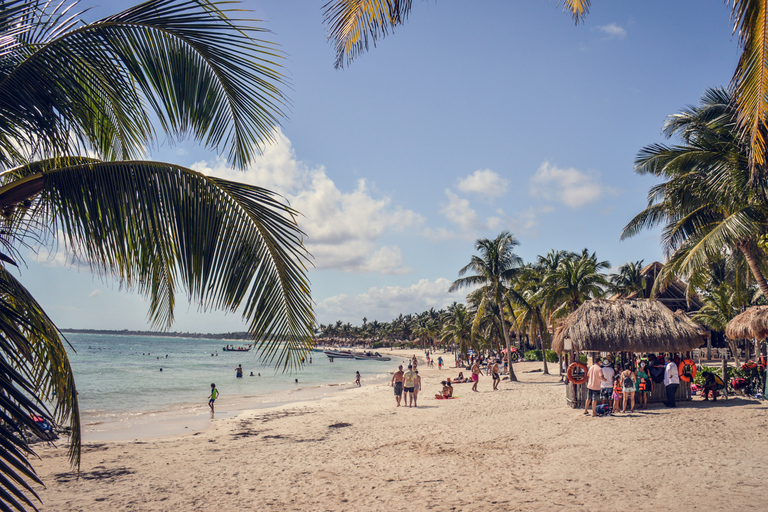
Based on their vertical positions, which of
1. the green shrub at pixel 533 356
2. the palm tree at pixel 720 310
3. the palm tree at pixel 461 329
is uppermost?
the palm tree at pixel 720 310

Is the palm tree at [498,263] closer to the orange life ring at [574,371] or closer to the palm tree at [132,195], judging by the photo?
the orange life ring at [574,371]

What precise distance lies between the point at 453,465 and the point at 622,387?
6721 millimetres

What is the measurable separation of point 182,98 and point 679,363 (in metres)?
15.4

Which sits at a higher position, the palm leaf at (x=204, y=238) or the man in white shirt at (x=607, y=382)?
the palm leaf at (x=204, y=238)

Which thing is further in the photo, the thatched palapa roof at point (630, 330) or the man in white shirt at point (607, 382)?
the thatched palapa roof at point (630, 330)

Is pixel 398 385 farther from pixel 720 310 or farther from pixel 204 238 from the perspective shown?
pixel 720 310

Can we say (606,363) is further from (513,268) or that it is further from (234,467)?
(513,268)

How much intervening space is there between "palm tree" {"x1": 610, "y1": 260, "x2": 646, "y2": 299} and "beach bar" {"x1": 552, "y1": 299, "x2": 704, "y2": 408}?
23227mm

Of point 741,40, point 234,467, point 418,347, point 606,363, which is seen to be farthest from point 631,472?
point 418,347

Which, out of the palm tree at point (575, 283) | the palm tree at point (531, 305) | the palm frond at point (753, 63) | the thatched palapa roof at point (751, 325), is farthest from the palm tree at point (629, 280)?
the palm frond at point (753, 63)

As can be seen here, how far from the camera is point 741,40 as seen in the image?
3.46 metres

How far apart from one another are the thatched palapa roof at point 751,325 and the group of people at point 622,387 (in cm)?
285

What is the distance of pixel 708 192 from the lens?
10.7 meters

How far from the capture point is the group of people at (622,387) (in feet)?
40.1
